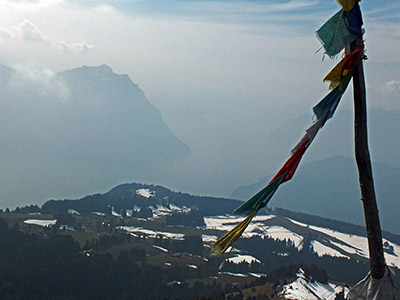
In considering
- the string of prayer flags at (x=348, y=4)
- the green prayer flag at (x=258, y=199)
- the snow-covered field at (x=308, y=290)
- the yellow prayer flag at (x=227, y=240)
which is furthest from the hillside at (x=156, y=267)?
the string of prayer flags at (x=348, y=4)

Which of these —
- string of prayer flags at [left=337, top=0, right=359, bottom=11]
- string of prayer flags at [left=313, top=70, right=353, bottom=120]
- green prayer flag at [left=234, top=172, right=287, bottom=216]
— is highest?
string of prayer flags at [left=337, top=0, right=359, bottom=11]

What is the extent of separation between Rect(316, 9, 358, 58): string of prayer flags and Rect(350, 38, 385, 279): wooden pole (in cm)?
18

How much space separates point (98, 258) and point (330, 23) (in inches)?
6021

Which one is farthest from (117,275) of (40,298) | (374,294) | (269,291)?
(374,294)

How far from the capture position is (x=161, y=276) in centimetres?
14812

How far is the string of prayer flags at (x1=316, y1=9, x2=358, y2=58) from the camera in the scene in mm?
7102

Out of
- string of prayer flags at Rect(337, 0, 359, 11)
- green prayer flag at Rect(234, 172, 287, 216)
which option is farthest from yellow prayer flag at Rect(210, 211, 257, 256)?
string of prayer flags at Rect(337, 0, 359, 11)

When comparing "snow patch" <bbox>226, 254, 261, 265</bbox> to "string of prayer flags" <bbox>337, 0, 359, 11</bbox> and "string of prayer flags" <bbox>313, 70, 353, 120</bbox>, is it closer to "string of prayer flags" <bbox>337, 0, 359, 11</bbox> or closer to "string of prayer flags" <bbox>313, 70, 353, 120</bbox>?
"string of prayer flags" <bbox>313, 70, 353, 120</bbox>

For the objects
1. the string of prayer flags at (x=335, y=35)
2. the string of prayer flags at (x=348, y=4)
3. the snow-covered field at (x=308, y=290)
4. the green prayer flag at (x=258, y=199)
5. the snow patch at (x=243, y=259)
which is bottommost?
the snow-covered field at (x=308, y=290)

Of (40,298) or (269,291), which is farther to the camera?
(40,298)

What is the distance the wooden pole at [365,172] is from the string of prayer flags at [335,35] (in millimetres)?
182

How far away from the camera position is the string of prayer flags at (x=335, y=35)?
7102 mm

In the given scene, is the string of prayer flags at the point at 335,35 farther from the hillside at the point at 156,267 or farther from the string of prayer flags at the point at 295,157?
the hillside at the point at 156,267

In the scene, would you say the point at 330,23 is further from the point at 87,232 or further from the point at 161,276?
the point at 87,232
